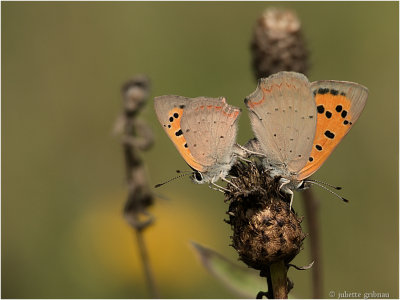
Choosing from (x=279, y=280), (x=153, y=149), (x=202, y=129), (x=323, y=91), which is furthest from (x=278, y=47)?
(x=153, y=149)

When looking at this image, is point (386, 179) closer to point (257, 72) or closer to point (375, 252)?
point (375, 252)

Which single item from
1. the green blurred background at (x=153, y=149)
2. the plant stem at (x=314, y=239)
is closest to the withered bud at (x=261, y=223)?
the plant stem at (x=314, y=239)

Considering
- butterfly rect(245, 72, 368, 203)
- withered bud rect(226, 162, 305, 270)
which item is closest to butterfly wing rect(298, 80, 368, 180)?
butterfly rect(245, 72, 368, 203)

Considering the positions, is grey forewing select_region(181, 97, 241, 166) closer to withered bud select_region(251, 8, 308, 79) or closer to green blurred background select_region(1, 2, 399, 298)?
withered bud select_region(251, 8, 308, 79)

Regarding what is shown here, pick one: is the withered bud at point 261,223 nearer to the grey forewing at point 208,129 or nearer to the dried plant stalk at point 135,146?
the grey forewing at point 208,129

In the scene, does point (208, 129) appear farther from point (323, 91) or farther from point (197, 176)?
point (323, 91)

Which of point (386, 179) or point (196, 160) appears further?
point (386, 179)

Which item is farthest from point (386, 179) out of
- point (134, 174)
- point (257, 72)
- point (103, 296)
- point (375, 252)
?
point (134, 174)
